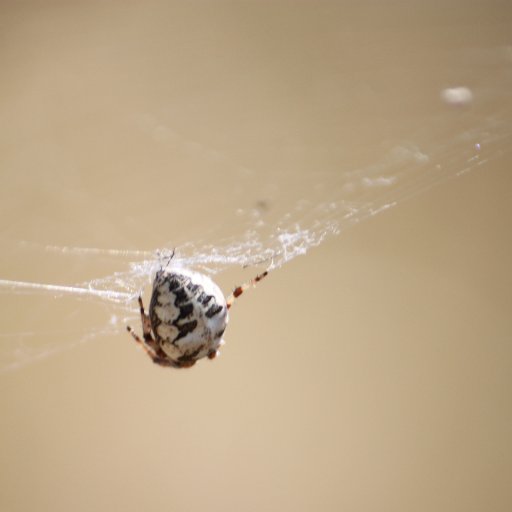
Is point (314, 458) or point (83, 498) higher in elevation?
point (314, 458)

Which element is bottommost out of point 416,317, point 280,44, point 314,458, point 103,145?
point 314,458

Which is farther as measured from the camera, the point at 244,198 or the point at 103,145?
the point at 103,145

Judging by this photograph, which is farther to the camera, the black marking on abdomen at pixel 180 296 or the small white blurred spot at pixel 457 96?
the small white blurred spot at pixel 457 96

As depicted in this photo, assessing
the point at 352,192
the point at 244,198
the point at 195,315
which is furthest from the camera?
the point at 244,198

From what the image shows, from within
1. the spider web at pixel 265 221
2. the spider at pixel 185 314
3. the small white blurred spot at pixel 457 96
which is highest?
the small white blurred spot at pixel 457 96

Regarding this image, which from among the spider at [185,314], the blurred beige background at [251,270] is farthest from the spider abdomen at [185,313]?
the blurred beige background at [251,270]

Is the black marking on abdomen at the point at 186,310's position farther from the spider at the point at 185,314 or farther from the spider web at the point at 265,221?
the spider web at the point at 265,221

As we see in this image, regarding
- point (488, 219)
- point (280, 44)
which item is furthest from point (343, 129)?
point (488, 219)

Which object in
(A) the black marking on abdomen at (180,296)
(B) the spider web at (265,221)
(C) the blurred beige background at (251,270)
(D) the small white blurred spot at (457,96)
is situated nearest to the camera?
(A) the black marking on abdomen at (180,296)

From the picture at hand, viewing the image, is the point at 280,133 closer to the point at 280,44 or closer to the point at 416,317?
the point at 280,44

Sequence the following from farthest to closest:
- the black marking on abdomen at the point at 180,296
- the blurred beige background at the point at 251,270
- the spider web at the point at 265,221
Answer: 1. the blurred beige background at the point at 251,270
2. the spider web at the point at 265,221
3. the black marking on abdomen at the point at 180,296
